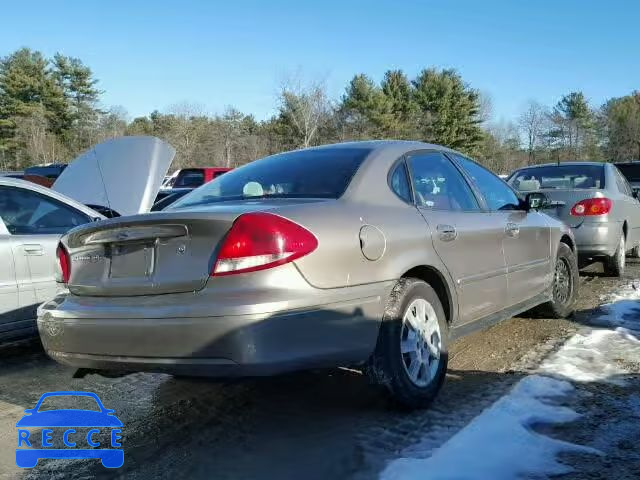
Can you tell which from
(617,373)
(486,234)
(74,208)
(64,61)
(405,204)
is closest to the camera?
(405,204)

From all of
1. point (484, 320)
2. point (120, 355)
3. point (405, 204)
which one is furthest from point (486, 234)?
point (120, 355)

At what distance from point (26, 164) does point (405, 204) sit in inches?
1940

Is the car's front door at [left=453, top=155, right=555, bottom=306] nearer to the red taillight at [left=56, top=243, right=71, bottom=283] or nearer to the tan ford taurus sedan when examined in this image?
the tan ford taurus sedan

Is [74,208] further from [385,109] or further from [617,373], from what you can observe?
[385,109]

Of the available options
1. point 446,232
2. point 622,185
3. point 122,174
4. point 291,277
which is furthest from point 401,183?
point 622,185

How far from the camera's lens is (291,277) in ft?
9.00

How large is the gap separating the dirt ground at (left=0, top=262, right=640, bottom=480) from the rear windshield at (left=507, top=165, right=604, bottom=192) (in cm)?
312

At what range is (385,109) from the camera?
4888 cm

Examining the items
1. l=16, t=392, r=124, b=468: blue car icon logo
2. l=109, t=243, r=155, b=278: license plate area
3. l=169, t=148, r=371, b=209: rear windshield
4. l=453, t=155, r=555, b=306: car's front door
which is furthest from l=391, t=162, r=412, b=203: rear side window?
l=16, t=392, r=124, b=468: blue car icon logo

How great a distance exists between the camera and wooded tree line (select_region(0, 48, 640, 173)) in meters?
47.9

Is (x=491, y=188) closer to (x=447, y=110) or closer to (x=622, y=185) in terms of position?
(x=622, y=185)

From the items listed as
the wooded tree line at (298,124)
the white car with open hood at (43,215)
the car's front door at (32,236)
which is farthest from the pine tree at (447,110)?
the car's front door at (32,236)

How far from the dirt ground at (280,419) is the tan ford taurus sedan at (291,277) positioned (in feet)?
0.91

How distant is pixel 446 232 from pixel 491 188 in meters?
1.25
